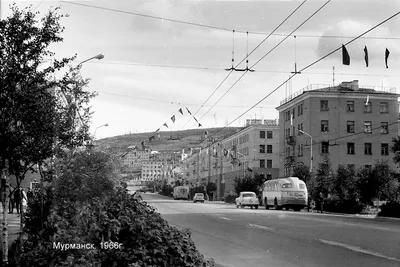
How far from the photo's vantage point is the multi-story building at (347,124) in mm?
70438

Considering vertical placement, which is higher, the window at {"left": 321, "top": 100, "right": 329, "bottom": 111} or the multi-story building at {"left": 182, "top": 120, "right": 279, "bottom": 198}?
the window at {"left": 321, "top": 100, "right": 329, "bottom": 111}

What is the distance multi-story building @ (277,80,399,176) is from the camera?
7044 centimetres

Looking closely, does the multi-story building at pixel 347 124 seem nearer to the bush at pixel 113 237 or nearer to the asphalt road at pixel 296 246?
the asphalt road at pixel 296 246

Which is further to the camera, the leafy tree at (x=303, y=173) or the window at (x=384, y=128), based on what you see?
the window at (x=384, y=128)

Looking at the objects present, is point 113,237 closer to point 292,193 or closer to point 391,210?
point 391,210

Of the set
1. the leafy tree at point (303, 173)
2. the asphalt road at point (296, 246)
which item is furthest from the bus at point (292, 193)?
the asphalt road at point (296, 246)

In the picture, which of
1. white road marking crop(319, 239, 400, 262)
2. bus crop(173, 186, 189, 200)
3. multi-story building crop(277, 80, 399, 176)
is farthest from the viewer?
bus crop(173, 186, 189, 200)

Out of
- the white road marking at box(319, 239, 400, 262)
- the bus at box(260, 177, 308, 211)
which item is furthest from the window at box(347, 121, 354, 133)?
the white road marking at box(319, 239, 400, 262)

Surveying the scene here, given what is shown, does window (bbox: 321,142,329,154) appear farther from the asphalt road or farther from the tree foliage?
the tree foliage

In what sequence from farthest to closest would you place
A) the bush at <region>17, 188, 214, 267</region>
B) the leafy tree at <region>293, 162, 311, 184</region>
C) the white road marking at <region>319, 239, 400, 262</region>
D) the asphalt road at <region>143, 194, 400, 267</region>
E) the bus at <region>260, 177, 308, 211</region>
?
the leafy tree at <region>293, 162, 311, 184</region> → the bus at <region>260, 177, 308, 211</region> → the white road marking at <region>319, 239, 400, 262</region> → the asphalt road at <region>143, 194, 400, 267</region> → the bush at <region>17, 188, 214, 267</region>

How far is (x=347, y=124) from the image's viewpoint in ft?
234

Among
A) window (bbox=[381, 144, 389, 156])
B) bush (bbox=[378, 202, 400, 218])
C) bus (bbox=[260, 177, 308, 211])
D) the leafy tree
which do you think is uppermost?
window (bbox=[381, 144, 389, 156])

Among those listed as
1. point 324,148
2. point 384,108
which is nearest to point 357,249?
point 324,148

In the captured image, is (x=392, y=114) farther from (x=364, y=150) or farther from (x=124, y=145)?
(x=124, y=145)
